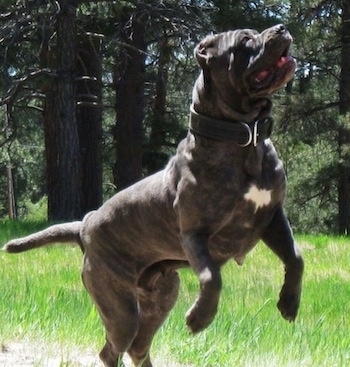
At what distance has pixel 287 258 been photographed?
342 cm

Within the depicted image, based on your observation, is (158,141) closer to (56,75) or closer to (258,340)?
(56,75)

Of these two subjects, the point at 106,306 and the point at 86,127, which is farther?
the point at 86,127

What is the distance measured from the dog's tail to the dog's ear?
116 cm

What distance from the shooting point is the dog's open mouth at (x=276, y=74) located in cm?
312

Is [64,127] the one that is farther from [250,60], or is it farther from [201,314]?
[201,314]

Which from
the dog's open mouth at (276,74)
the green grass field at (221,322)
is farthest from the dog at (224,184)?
the green grass field at (221,322)

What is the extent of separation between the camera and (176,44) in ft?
52.3

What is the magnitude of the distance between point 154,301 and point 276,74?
1310 mm

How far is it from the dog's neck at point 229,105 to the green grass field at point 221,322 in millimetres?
1639

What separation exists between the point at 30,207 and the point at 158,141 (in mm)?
31212

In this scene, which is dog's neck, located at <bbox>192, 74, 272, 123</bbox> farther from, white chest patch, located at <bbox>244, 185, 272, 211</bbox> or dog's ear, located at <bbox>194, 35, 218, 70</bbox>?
white chest patch, located at <bbox>244, 185, 272, 211</bbox>

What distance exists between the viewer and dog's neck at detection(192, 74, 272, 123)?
3299 mm

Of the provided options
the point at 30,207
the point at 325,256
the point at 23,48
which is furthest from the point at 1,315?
the point at 30,207

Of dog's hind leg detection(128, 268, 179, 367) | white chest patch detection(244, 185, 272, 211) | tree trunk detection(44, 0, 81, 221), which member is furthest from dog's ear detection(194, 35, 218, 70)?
tree trunk detection(44, 0, 81, 221)
